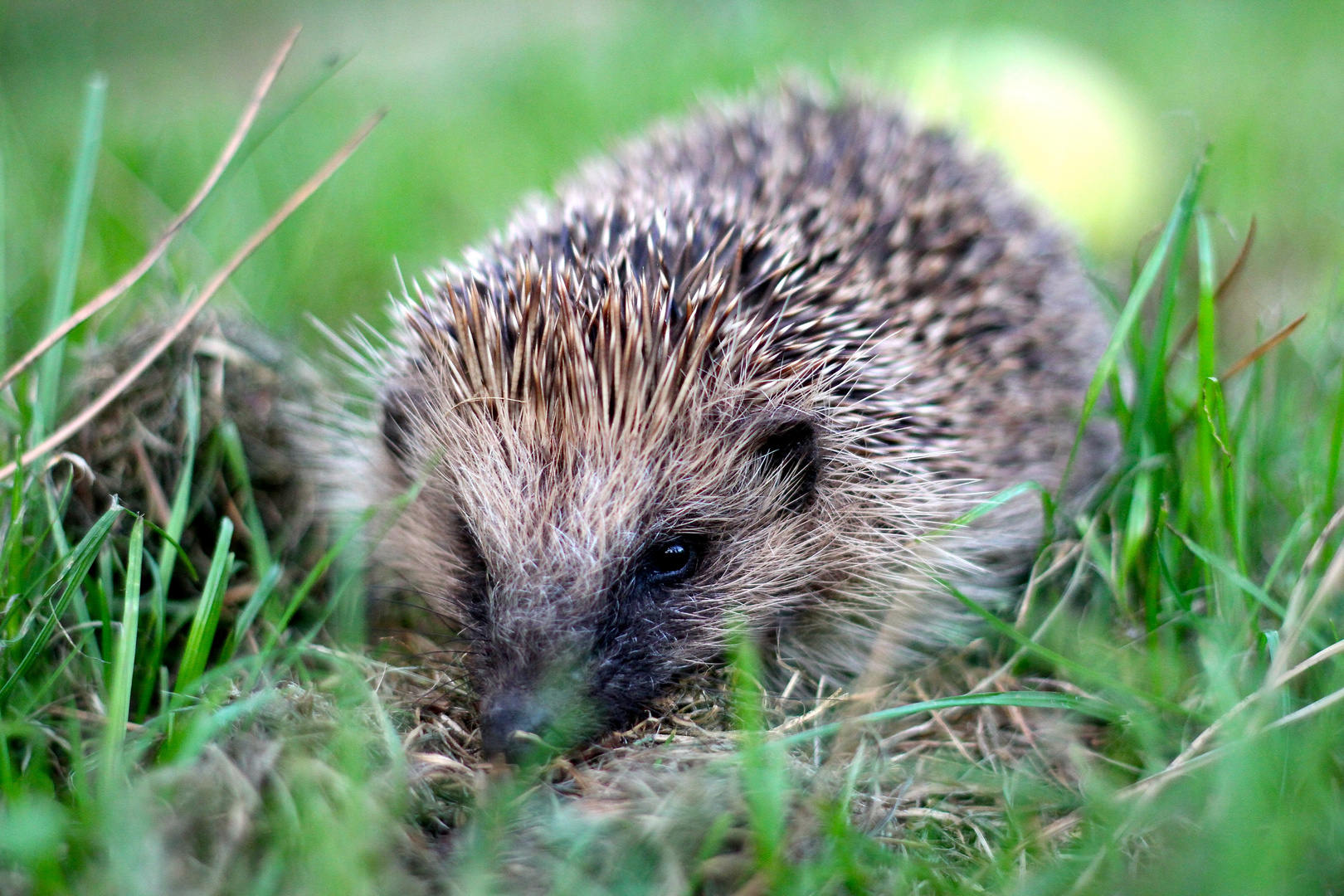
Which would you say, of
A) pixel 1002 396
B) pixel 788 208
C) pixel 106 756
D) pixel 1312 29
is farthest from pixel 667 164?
pixel 1312 29

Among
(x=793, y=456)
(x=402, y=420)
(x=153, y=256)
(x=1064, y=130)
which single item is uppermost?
(x=1064, y=130)

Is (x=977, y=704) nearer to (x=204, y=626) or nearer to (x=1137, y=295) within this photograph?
(x=1137, y=295)

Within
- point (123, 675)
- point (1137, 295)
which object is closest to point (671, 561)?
point (123, 675)

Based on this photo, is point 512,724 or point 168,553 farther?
point 168,553

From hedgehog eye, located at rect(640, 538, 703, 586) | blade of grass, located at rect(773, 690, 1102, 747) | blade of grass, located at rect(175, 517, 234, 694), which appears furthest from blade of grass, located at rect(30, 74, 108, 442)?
blade of grass, located at rect(773, 690, 1102, 747)

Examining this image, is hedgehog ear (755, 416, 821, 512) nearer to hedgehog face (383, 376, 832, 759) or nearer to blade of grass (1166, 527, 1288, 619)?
hedgehog face (383, 376, 832, 759)

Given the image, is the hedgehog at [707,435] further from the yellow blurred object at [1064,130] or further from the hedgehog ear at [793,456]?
the yellow blurred object at [1064,130]

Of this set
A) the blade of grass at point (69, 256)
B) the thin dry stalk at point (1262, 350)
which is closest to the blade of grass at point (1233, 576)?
the thin dry stalk at point (1262, 350)
